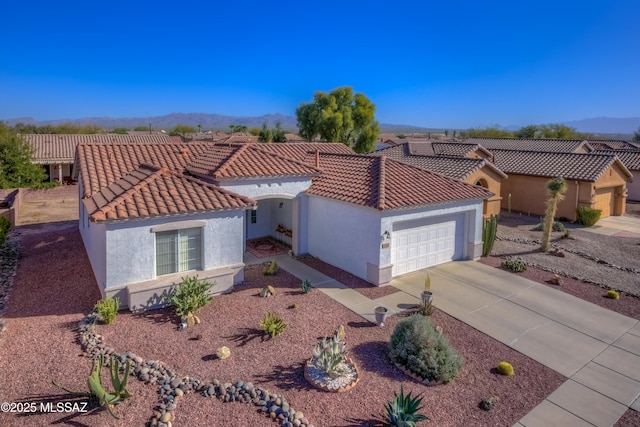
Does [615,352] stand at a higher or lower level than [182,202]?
lower

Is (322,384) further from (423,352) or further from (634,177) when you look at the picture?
(634,177)

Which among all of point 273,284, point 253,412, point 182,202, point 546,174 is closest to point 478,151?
point 546,174

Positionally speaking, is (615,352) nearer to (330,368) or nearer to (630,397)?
(630,397)

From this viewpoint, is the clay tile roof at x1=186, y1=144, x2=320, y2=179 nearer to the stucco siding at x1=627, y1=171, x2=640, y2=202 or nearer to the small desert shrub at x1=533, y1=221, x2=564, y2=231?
the small desert shrub at x1=533, y1=221, x2=564, y2=231

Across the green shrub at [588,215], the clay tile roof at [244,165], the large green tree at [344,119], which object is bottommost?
the green shrub at [588,215]

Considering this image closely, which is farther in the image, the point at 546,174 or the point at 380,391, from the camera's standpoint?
the point at 546,174

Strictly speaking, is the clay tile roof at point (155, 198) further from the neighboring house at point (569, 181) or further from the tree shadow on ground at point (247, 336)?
the neighboring house at point (569, 181)

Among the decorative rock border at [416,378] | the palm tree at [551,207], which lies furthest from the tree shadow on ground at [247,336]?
the palm tree at [551,207]
